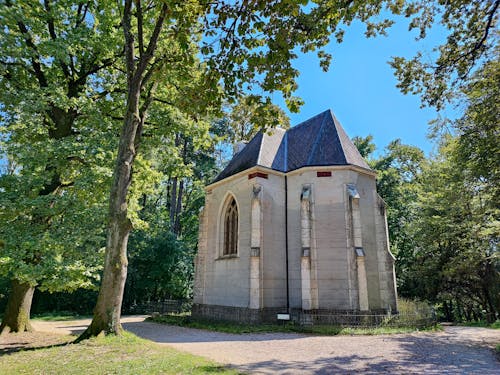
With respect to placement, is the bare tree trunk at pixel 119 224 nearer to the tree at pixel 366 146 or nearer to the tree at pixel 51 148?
Answer: the tree at pixel 51 148

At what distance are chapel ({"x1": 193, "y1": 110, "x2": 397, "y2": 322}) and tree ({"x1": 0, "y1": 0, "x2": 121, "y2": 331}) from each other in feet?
23.8

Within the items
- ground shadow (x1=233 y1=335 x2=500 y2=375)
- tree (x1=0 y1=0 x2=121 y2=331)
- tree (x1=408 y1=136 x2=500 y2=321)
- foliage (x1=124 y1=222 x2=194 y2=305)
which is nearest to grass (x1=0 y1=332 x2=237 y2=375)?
ground shadow (x1=233 y1=335 x2=500 y2=375)

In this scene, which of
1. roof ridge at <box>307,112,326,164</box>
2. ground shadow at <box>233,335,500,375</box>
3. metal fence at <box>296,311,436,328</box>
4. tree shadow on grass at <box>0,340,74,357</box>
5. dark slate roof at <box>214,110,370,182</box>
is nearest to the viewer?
ground shadow at <box>233,335,500,375</box>

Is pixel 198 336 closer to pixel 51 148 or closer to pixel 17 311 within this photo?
pixel 17 311

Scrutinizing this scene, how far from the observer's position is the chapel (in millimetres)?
15156

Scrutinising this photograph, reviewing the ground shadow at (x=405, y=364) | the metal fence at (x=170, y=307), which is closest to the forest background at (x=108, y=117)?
the ground shadow at (x=405, y=364)

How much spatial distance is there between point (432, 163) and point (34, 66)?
83.6 feet

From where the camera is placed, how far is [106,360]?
24.6 ft

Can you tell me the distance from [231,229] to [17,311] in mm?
10062

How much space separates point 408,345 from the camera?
10.3m

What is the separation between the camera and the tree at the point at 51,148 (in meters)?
10.1

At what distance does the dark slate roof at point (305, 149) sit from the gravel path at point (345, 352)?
838cm

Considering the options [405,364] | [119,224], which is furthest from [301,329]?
[119,224]

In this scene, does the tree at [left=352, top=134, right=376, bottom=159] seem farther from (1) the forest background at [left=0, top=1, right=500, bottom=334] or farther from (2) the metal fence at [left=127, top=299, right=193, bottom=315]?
(2) the metal fence at [left=127, top=299, right=193, bottom=315]
